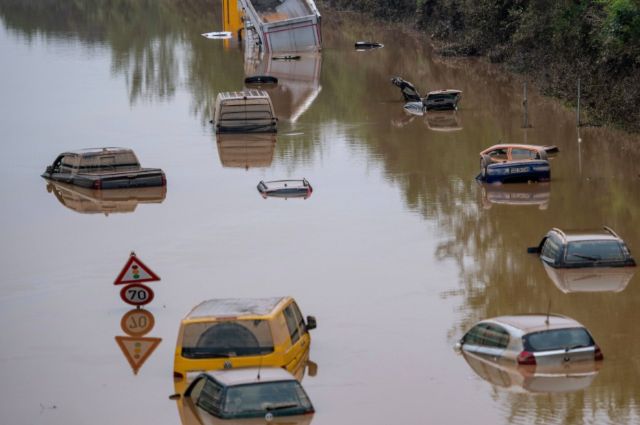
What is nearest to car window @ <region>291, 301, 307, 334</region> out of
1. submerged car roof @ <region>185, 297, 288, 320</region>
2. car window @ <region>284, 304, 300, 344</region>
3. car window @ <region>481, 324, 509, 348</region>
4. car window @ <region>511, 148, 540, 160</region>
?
car window @ <region>284, 304, 300, 344</region>

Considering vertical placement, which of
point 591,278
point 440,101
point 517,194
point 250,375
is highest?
point 440,101

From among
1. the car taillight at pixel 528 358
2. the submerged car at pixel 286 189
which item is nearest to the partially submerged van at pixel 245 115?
the submerged car at pixel 286 189

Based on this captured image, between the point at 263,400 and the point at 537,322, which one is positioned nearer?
the point at 263,400

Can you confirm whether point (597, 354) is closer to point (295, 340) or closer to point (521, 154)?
point (295, 340)

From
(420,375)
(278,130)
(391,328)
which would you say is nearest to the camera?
(420,375)

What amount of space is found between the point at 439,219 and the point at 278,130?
22.0m

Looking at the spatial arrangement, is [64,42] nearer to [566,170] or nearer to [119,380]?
[566,170]

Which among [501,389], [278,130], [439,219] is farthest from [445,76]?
[501,389]

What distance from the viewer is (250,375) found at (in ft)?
80.9

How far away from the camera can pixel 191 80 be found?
91812 mm

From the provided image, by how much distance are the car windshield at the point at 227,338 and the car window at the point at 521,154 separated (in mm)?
27763

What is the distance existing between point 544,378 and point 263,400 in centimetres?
607

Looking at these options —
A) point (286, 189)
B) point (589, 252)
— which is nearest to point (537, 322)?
point (589, 252)

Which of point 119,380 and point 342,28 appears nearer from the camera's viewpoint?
point 119,380
